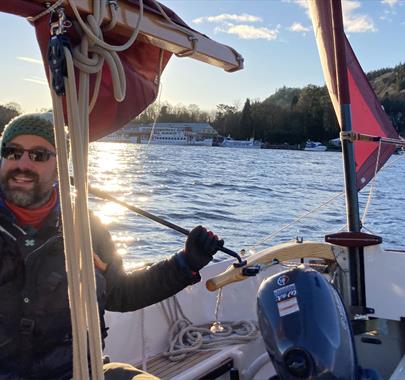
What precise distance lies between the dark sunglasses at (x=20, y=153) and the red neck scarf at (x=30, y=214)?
0.45 feet

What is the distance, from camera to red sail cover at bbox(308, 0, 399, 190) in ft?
10.7

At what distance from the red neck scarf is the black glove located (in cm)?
45

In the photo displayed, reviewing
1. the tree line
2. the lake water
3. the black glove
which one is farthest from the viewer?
the tree line

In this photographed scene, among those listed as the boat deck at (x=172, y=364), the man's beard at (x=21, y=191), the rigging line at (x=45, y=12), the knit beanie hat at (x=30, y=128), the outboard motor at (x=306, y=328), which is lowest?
the boat deck at (x=172, y=364)

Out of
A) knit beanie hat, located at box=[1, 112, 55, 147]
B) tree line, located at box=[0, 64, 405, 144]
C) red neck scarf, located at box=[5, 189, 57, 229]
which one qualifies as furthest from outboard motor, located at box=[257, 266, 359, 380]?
tree line, located at box=[0, 64, 405, 144]

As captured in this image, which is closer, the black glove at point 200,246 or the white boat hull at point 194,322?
the black glove at point 200,246

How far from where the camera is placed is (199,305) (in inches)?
126

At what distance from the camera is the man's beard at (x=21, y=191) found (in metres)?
1.73

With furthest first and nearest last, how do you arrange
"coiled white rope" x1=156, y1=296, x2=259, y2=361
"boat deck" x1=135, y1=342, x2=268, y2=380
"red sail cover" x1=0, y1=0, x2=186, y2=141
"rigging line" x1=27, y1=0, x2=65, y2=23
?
"coiled white rope" x1=156, y1=296, x2=259, y2=361 → "boat deck" x1=135, y1=342, x2=268, y2=380 → "red sail cover" x1=0, y1=0, x2=186, y2=141 → "rigging line" x1=27, y1=0, x2=65, y2=23

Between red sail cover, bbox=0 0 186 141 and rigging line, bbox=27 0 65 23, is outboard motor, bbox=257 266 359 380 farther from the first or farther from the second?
rigging line, bbox=27 0 65 23

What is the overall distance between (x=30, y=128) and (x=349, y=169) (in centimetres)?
164

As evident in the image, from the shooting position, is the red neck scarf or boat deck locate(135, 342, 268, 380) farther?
boat deck locate(135, 342, 268, 380)

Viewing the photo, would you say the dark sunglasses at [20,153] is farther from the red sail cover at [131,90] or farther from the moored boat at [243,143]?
the moored boat at [243,143]

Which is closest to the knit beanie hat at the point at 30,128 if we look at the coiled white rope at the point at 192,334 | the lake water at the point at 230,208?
the coiled white rope at the point at 192,334
